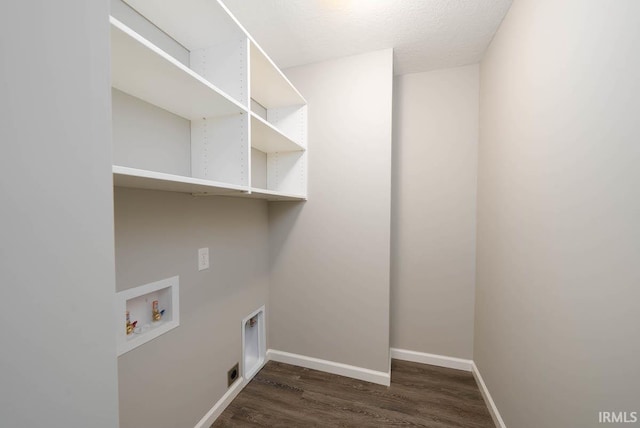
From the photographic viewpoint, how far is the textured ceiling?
140 centimetres

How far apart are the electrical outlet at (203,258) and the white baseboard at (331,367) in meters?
1.19

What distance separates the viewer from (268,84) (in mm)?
1644

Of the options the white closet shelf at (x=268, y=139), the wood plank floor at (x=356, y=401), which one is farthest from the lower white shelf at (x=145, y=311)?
the white closet shelf at (x=268, y=139)

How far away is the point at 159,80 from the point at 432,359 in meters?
2.72

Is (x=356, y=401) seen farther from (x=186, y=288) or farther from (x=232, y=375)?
(x=186, y=288)

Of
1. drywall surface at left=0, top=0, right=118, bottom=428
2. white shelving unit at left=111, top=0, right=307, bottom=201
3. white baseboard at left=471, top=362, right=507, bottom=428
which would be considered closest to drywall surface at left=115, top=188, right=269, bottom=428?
white shelving unit at left=111, top=0, right=307, bottom=201

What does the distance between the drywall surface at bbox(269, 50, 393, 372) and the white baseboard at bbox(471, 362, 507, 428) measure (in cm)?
67

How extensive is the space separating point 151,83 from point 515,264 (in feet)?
6.41

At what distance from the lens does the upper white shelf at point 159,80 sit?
0.73 metres

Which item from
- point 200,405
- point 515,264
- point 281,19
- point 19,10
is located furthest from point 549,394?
point 281,19

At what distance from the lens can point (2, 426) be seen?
0.33 m

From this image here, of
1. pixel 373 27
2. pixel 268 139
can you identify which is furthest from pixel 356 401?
pixel 373 27

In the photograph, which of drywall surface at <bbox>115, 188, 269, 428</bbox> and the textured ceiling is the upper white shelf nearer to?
drywall surface at <bbox>115, 188, 269, 428</bbox>

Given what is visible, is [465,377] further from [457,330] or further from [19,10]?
[19,10]
